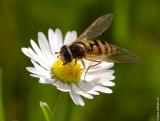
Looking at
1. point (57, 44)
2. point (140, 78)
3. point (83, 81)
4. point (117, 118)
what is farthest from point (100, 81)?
point (140, 78)

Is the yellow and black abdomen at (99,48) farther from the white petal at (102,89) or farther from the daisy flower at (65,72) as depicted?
the white petal at (102,89)

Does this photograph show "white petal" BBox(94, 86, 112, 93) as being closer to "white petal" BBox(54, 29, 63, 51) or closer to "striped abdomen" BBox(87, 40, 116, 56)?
"striped abdomen" BBox(87, 40, 116, 56)

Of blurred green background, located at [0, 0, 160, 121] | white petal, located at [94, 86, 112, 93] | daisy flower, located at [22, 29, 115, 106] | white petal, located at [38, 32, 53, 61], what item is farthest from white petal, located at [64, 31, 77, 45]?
white petal, located at [94, 86, 112, 93]

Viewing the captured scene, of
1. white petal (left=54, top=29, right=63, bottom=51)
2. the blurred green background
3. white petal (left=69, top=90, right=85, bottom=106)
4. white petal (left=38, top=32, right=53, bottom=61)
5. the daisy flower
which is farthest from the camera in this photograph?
the blurred green background

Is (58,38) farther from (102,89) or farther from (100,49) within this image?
(102,89)

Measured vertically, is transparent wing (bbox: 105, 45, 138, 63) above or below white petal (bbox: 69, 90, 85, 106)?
above

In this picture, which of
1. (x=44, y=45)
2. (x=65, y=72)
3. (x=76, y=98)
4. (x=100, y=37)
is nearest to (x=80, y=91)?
(x=76, y=98)

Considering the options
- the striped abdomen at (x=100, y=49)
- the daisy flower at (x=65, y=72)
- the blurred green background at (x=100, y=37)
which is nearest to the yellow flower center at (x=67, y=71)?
the daisy flower at (x=65, y=72)
